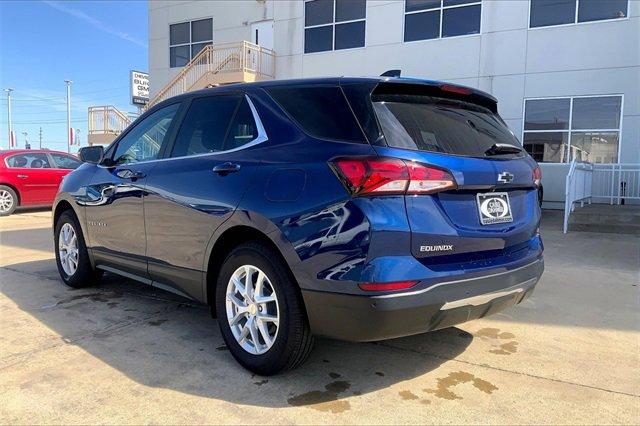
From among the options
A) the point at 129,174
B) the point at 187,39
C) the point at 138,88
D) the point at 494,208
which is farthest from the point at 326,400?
the point at 138,88

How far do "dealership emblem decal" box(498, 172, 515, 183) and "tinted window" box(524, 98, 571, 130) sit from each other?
10983 mm

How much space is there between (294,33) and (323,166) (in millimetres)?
14546

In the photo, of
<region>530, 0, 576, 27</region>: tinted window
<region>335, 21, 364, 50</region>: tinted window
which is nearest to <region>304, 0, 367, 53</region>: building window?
<region>335, 21, 364, 50</region>: tinted window

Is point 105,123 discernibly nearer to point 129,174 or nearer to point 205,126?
point 129,174

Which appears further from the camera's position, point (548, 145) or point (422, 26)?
point (422, 26)

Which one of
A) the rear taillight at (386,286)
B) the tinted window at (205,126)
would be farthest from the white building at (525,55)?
the rear taillight at (386,286)

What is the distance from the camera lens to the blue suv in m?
2.57

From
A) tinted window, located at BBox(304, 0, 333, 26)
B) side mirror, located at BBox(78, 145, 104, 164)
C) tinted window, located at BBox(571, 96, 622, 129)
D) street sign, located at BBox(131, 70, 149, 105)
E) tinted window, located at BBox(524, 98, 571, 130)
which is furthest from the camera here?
street sign, located at BBox(131, 70, 149, 105)

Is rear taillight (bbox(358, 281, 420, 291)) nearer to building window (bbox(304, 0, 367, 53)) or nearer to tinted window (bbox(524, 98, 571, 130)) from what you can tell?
tinted window (bbox(524, 98, 571, 130))

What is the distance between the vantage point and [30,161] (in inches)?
483

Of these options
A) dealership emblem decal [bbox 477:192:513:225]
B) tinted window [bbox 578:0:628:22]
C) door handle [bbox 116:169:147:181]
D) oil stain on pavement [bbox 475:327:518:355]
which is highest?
tinted window [bbox 578:0:628:22]

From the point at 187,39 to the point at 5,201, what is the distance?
9.47 m

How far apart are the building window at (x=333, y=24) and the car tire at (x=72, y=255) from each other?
11683 mm

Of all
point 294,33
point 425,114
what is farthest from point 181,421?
point 294,33
